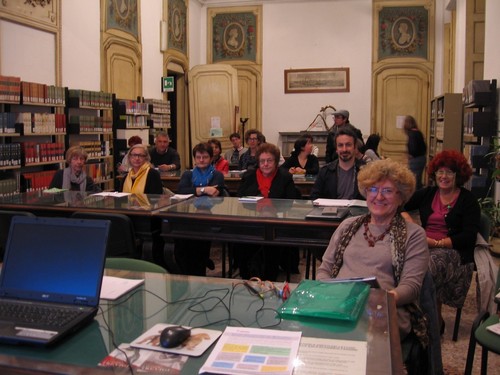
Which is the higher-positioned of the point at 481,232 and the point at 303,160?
the point at 303,160

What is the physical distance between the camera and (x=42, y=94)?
6.50 m

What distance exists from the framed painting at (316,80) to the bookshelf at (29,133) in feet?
21.3

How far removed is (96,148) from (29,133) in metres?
1.56

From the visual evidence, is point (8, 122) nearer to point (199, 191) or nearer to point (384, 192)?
point (199, 191)

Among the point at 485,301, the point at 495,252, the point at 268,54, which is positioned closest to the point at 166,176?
the point at 495,252

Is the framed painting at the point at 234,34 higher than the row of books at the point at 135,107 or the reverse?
higher

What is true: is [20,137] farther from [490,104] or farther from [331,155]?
[490,104]

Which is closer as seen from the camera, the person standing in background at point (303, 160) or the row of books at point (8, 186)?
the row of books at point (8, 186)

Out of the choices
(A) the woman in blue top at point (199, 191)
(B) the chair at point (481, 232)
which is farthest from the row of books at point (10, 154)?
(B) the chair at point (481, 232)

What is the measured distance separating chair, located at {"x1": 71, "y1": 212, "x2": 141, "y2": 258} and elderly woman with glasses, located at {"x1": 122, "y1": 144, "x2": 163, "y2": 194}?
136 centimetres

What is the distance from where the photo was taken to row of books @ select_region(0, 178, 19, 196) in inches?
230

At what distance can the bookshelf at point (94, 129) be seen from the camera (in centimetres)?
721

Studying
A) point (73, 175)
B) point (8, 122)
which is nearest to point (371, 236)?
point (73, 175)

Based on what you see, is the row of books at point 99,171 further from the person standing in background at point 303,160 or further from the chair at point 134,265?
the chair at point 134,265
